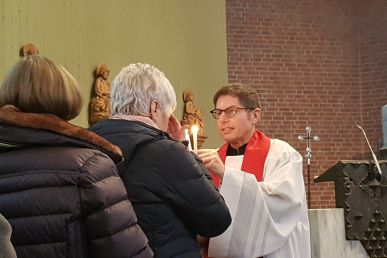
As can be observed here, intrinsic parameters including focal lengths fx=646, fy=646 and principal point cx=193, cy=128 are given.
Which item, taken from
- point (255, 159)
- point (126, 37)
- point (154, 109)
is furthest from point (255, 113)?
point (126, 37)

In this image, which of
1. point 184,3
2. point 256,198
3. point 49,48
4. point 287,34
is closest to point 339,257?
point 256,198

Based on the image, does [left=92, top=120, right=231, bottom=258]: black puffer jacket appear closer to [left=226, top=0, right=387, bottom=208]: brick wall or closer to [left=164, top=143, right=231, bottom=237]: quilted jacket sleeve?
[left=164, top=143, right=231, bottom=237]: quilted jacket sleeve

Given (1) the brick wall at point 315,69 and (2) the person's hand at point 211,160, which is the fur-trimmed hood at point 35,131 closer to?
(2) the person's hand at point 211,160

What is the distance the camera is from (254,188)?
3.23 m

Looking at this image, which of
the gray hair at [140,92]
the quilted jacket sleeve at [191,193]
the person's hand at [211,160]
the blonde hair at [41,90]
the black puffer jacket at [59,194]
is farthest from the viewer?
the person's hand at [211,160]

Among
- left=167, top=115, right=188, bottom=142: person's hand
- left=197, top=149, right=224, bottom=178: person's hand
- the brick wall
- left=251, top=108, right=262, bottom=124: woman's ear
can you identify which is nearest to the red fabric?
left=251, top=108, right=262, bottom=124: woman's ear

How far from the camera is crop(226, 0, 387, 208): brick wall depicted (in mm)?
10852

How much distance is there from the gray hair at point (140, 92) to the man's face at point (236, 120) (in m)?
1.18

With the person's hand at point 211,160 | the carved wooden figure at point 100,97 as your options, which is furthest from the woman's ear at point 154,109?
the carved wooden figure at point 100,97

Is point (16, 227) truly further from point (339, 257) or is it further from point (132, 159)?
point (339, 257)

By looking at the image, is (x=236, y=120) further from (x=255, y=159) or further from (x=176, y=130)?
(x=176, y=130)

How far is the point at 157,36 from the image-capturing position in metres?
6.49

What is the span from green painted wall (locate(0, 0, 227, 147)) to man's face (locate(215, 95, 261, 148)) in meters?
1.26

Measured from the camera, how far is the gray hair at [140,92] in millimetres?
2244
